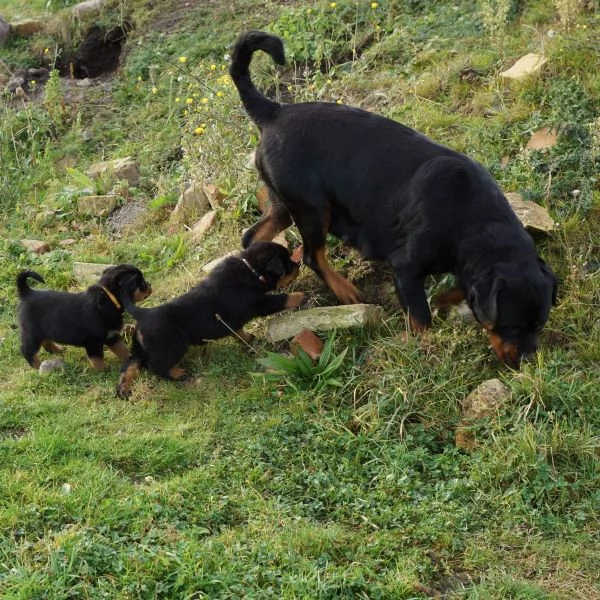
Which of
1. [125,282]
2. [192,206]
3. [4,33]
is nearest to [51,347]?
[125,282]

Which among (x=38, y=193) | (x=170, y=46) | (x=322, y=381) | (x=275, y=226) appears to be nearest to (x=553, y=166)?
(x=275, y=226)

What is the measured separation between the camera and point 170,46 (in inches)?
443

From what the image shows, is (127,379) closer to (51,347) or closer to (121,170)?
(51,347)

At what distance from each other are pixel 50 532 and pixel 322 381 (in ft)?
6.48

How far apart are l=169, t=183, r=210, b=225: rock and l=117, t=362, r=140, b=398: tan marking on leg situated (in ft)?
8.01

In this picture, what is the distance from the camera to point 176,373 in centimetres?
586

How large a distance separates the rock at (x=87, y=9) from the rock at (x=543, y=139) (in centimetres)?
787

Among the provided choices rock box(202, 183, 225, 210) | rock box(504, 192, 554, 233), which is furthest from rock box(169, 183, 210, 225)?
rock box(504, 192, 554, 233)

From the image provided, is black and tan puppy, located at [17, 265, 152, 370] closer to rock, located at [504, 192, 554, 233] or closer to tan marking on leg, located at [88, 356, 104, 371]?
tan marking on leg, located at [88, 356, 104, 371]

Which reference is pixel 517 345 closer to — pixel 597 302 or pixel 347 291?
pixel 597 302

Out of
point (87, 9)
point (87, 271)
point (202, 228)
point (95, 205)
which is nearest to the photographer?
point (87, 271)

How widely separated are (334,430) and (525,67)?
175 inches

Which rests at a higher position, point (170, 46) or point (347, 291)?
point (170, 46)

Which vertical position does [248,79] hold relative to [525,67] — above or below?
above
